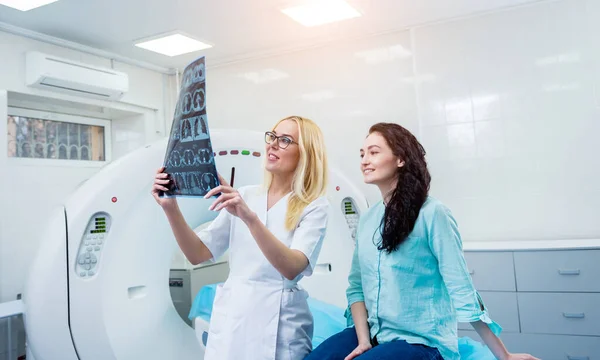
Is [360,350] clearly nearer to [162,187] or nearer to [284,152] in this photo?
[284,152]

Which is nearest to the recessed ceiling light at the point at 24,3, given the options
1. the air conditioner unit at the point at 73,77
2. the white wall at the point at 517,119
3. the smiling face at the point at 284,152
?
the air conditioner unit at the point at 73,77

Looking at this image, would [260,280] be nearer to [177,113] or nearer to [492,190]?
[177,113]

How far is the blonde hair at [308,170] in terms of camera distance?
156cm

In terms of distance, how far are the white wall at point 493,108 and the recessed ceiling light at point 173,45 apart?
1004mm

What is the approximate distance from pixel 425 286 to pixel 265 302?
0.48 m

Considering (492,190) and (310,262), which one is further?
(492,190)

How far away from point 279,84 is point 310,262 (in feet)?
9.40

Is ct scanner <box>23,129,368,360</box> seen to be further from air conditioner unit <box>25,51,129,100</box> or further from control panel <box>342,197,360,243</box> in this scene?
air conditioner unit <box>25,51,129,100</box>

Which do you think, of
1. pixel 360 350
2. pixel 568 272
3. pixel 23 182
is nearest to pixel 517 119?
pixel 568 272

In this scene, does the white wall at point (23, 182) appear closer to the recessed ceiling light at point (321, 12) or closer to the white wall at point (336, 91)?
the white wall at point (336, 91)

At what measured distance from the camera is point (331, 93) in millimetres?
3895

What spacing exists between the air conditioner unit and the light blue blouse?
2.76 m

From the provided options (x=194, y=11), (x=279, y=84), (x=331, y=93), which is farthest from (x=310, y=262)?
(x=279, y=84)

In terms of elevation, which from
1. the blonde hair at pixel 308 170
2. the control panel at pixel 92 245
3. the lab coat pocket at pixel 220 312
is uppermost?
the blonde hair at pixel 308 170
